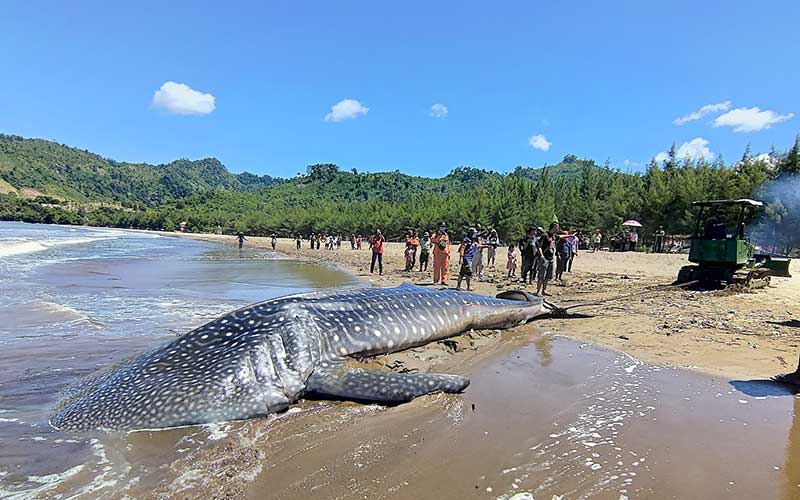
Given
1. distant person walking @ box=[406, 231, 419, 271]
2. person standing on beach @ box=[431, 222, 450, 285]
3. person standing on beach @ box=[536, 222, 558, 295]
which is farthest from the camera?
distant person walking @ box=[406, 231, 419, 271]

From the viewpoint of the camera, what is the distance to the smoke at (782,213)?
32.5 m

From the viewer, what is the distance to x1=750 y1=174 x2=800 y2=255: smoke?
3250 centimetres

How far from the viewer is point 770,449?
3.66 m

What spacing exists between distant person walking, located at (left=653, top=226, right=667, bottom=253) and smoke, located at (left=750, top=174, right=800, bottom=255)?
6.55m

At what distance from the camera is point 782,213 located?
32750mm

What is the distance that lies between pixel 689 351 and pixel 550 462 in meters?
4.41

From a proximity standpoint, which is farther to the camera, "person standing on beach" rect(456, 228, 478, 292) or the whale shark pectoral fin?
"person standing on beach" rect(456, 228, 478, 292)

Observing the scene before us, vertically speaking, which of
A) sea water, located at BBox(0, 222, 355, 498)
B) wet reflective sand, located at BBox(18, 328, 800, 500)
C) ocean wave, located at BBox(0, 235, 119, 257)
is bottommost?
ocean wave, located at BBox(0, 235, 119, 257)

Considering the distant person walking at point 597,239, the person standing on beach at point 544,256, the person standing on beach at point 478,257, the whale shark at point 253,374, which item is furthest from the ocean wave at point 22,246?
the distant person walking at point 597,239

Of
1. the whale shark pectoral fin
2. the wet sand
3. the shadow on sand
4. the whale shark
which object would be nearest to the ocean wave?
the whale shark

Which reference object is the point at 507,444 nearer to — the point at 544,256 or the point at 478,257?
the point at 544,256

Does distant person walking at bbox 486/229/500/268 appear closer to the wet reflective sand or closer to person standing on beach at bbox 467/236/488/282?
person standing on beach at bbox 467/236/488/282

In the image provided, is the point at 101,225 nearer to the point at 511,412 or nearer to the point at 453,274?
the point at 453,274

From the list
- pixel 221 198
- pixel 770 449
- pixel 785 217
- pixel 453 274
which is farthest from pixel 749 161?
pixel 221 198
